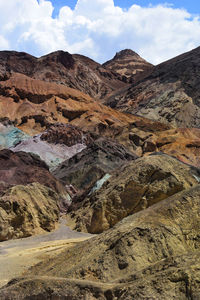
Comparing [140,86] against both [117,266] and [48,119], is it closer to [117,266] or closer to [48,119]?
[48,119]

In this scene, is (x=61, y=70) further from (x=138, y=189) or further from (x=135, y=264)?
(x=135, y=264)

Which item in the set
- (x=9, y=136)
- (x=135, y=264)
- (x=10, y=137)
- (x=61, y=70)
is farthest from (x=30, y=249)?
(x=61, y=70)

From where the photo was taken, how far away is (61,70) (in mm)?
83875

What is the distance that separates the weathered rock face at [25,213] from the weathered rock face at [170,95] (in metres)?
49.0

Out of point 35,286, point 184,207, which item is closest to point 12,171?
point 184,207

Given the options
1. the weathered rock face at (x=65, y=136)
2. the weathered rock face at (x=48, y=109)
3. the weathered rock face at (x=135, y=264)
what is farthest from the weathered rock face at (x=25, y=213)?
the weathered rock face at (x=48, y=109)

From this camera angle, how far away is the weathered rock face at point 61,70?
81.8 metres

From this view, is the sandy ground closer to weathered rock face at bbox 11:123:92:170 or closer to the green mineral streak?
weathered rock face at bbox 11:123:92:170

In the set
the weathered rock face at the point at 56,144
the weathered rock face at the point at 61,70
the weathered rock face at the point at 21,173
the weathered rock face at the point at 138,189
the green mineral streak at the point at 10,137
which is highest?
the weathered rock face at the point at 61,70

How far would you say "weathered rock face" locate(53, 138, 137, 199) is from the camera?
2669 centimetres

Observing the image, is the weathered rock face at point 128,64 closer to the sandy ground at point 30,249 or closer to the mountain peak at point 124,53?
the mountain peak at point 124,53

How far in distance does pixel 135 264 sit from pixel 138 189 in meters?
6.07

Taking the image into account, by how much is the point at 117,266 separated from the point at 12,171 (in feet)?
54.3

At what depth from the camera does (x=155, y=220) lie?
688cm
